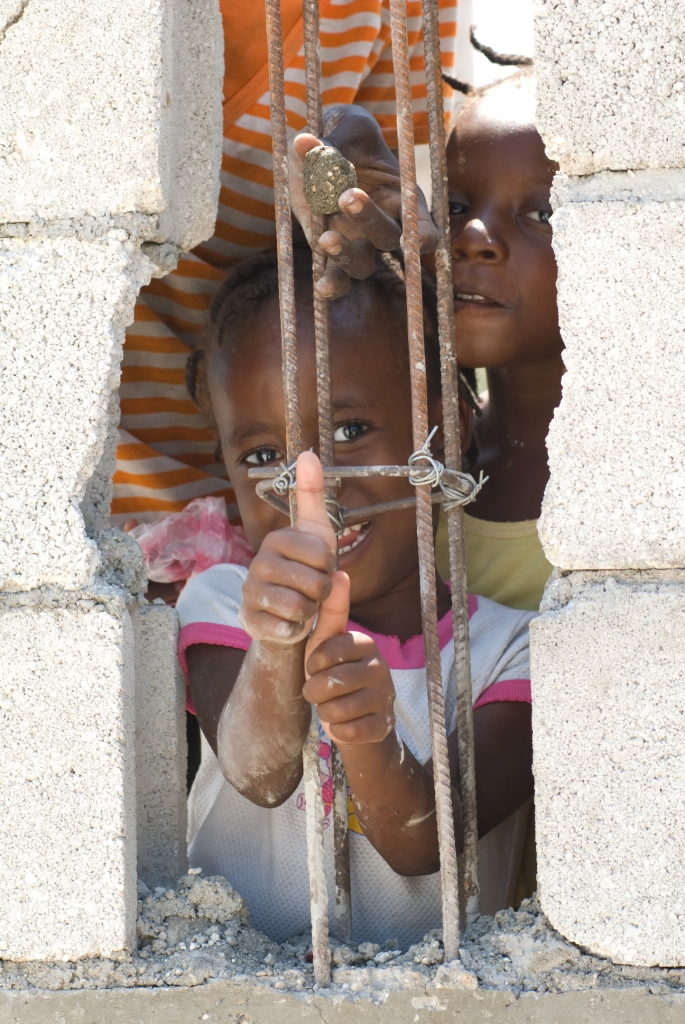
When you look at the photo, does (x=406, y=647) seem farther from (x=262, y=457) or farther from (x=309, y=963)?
(x=309, y=963)

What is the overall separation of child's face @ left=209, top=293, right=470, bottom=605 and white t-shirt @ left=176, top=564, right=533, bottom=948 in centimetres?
16

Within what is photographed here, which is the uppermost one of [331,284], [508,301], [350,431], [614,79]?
[614,79]


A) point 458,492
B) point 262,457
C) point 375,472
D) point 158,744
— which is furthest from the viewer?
point 262,457

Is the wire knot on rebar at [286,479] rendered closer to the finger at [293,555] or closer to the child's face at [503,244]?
the finger at [293,555]

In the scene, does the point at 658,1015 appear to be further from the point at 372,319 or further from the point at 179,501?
the point at 179,501

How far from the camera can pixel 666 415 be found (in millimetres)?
1479

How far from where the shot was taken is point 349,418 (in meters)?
2.23

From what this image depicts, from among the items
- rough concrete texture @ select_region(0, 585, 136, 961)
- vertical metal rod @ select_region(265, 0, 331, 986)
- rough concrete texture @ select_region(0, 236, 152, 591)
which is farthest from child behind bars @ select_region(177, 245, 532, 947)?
rough concrete texture @ select_region(0, 236, 152, 591)

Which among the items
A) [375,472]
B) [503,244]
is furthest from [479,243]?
[375,472]

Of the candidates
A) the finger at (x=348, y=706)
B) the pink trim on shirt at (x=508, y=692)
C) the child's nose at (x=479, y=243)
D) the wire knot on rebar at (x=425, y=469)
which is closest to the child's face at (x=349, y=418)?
the child's nose at (x=479, y=243)

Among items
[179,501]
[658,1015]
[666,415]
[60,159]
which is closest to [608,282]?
[666,415]

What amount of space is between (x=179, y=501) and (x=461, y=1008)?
156 cm

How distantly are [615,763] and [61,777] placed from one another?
772mm

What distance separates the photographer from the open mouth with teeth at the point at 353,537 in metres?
2.20
